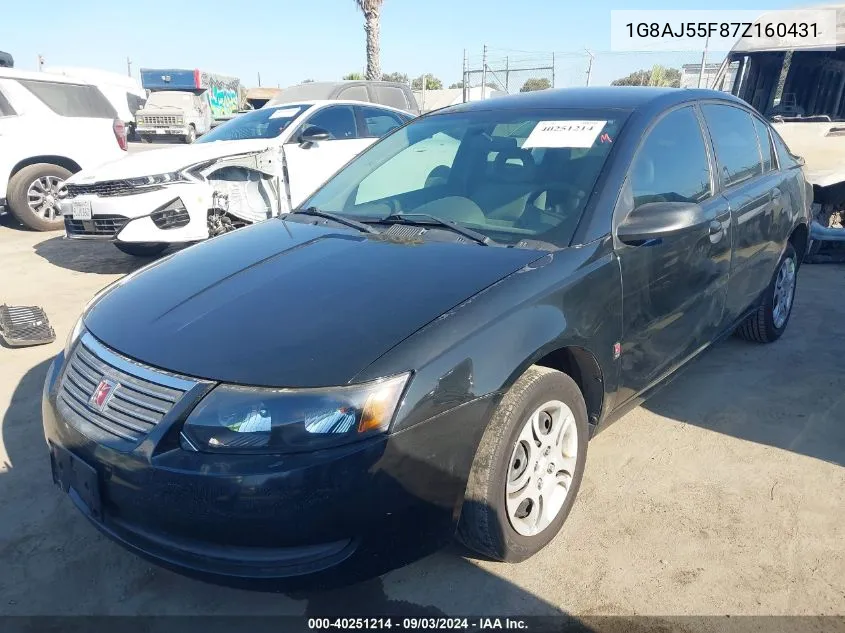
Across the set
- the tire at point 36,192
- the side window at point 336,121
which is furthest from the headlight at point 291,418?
the tire at point 36,192

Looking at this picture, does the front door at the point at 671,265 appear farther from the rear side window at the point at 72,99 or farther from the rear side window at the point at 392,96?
the rear side window at the point at 72,99

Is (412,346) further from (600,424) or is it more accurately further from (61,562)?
(61,562)

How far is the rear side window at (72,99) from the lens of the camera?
8812 millimetres

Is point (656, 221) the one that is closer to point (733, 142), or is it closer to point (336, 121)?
point (733, 142)

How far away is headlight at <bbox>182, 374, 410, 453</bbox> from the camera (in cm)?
184

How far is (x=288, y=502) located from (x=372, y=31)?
22.6m

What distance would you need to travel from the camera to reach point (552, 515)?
251 centimetres

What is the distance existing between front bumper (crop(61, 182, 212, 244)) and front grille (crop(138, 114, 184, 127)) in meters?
19.9

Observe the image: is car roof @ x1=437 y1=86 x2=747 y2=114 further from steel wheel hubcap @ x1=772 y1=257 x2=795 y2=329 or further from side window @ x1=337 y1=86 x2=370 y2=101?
side window @ x1=337 y1=86 x2=370 y2=101

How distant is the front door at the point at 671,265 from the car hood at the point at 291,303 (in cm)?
57

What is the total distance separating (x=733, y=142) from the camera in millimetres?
3633

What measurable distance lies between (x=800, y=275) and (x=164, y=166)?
6156 millimetres

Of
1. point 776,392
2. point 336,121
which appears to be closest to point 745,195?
point 776,392

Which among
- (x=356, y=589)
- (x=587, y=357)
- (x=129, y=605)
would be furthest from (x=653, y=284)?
(x=129, y=605)
